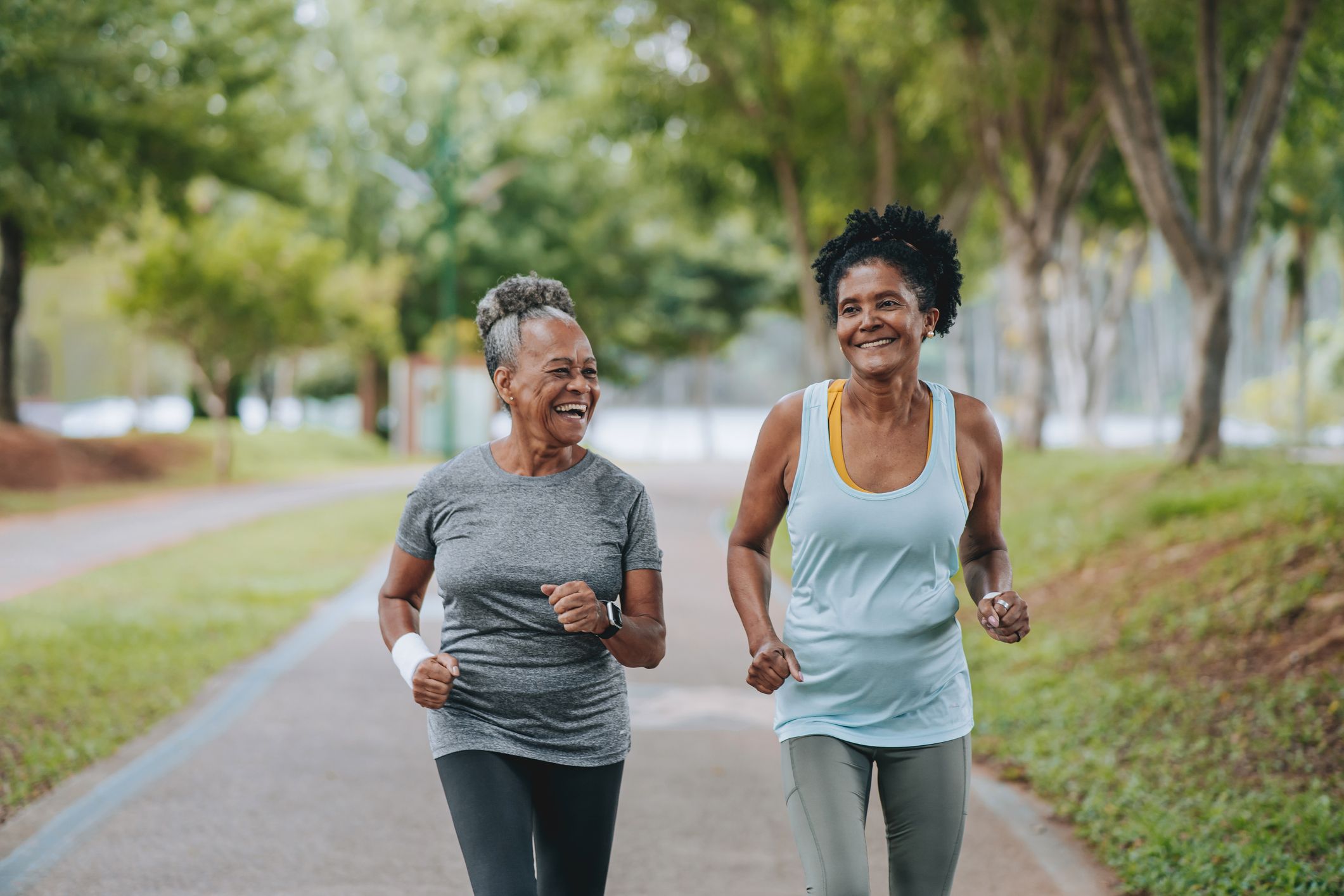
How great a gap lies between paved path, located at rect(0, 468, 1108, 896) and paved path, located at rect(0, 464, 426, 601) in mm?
6752

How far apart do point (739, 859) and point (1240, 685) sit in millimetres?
3196

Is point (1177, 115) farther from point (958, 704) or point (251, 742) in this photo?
point (958, 704)

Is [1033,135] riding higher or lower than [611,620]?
higher

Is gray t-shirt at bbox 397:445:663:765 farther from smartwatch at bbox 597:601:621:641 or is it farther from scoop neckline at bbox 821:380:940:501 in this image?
scoop neckline at bbox 821:380:940:501

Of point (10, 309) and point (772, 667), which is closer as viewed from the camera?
point (772, 667)

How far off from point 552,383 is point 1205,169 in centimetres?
1146

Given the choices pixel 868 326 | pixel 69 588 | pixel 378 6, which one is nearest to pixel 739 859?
pixel 868 326

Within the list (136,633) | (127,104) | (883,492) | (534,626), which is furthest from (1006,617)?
(127,104)

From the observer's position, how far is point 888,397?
123 inches

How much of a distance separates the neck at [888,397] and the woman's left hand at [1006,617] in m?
0.47

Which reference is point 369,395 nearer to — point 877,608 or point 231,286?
point 231,286

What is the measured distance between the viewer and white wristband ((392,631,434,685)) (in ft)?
9.91

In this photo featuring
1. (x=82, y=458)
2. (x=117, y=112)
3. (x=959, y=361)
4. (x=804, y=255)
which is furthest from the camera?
(x=959, y=361)

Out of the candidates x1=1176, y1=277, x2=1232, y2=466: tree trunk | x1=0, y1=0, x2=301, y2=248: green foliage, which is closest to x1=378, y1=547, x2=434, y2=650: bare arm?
x1=0, y1=0, x2=301, y2=248: green foliage
